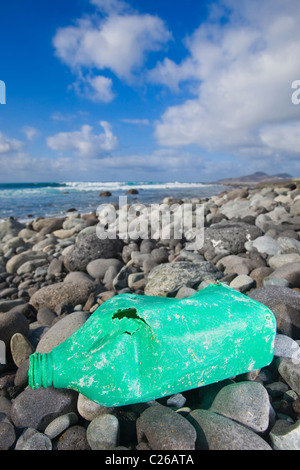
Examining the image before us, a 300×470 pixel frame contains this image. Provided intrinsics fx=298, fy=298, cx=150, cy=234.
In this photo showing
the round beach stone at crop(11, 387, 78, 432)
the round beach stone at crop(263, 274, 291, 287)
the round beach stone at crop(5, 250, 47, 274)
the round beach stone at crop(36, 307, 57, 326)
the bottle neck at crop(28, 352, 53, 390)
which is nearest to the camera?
the bottle neck at crop(28, 352, 53, 390)

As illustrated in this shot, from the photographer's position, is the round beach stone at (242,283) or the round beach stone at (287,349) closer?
the round beach stone at (287,349)

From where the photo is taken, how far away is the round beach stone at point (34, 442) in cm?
162

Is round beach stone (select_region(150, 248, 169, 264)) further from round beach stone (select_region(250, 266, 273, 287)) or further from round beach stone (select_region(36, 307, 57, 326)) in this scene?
round beach stone (select_region(36, 307, 57, 326))

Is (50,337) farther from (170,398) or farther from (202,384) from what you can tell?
(202,384)

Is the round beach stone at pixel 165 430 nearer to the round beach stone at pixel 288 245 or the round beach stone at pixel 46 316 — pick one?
the round beach stone at pixel 46 316

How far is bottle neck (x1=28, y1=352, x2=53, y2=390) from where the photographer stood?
5.66 ft

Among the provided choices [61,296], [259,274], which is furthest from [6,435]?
[259,274]

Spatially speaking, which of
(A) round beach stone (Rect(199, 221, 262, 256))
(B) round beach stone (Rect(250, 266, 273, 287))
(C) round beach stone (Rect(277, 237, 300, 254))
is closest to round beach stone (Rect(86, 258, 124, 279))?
(A) round beach stone (Rect(199, 221, 262, 256))

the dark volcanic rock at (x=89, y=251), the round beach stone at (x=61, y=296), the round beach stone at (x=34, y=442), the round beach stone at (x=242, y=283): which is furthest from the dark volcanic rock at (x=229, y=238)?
the round beach stone at (x=34, y=442)

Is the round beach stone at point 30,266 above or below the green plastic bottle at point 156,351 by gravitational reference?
below

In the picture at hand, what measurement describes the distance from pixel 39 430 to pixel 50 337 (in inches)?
33.3
